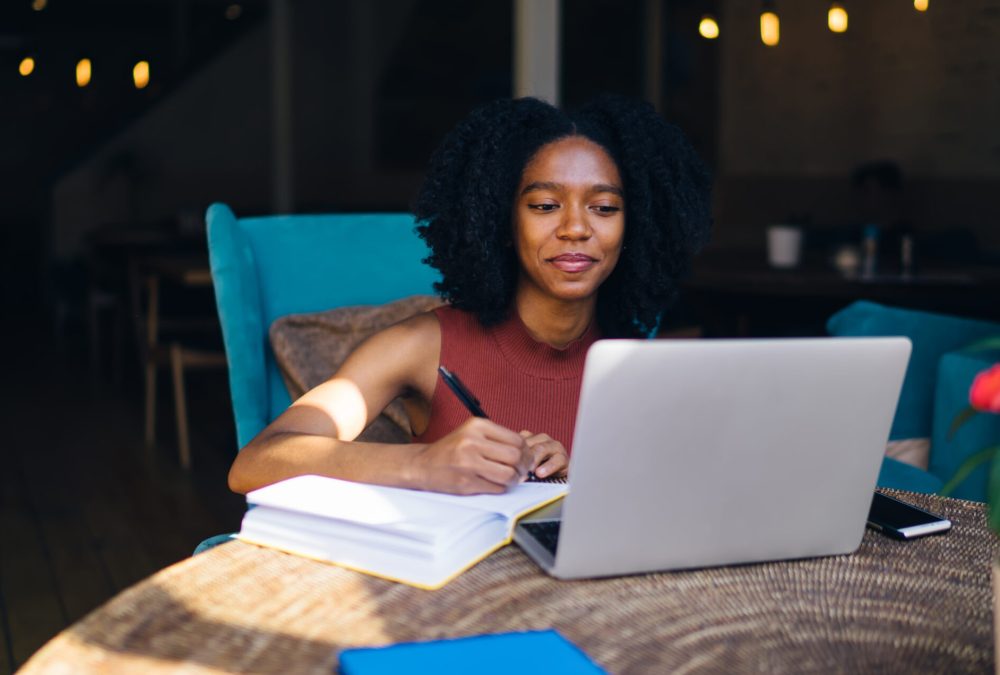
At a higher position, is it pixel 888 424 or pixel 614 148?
pixel 614 148

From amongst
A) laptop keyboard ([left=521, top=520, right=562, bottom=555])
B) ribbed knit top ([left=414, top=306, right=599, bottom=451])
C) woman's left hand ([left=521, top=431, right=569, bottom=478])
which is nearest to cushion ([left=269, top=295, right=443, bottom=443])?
ribbed knit top ([left=414, top=306, right=599, bottom=451])

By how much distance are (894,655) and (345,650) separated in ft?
1.47

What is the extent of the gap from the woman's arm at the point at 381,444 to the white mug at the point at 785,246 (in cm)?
298

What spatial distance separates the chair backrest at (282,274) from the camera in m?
2.03

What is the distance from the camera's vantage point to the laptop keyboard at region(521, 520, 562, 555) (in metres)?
1.10

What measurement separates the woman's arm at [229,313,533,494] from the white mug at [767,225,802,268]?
2.98m

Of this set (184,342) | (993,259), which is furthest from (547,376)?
(993,259)

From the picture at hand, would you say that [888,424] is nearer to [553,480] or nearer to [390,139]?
[553,480]

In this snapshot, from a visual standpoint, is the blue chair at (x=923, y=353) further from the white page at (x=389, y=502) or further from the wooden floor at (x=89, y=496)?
the wooden floor at (x=89, y=496)

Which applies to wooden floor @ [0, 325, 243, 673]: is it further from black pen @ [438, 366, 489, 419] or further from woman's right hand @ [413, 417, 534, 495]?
woman's right hand @ [413, 417, 534, 495]

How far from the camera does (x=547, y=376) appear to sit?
1792 mm

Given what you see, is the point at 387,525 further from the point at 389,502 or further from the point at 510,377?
the point at 510,377

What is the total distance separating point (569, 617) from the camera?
3.18ft

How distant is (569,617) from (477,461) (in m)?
0.28
